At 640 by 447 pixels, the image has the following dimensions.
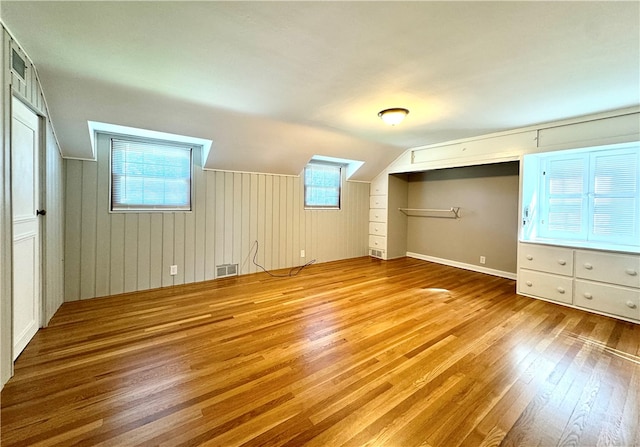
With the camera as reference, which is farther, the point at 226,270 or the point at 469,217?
the point at 469,217

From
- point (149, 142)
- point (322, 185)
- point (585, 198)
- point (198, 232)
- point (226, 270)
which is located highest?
point (149, 142)

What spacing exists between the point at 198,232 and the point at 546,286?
4911 mm

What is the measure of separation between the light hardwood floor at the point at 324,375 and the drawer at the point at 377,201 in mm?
2900

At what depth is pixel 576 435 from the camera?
1.38 meters

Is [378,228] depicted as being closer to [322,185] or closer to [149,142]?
[322,185]

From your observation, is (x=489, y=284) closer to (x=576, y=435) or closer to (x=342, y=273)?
(x=342, y=273)

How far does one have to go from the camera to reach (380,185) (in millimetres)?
5797

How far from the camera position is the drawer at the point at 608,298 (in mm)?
2766

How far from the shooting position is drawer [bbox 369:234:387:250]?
18.9ft

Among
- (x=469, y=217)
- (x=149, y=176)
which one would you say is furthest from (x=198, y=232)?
(x=469, y=217)

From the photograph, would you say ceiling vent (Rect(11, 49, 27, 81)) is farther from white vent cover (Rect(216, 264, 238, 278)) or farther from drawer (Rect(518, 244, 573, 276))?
drawer (Rect(518, 244, 573, 276))

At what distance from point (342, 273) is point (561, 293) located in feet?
9.71

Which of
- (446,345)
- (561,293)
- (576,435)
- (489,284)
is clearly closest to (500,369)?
(446,345)

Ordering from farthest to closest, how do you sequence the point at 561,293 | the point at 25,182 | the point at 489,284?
the point at 489,284, the point at 561,293, the point at 25,182
